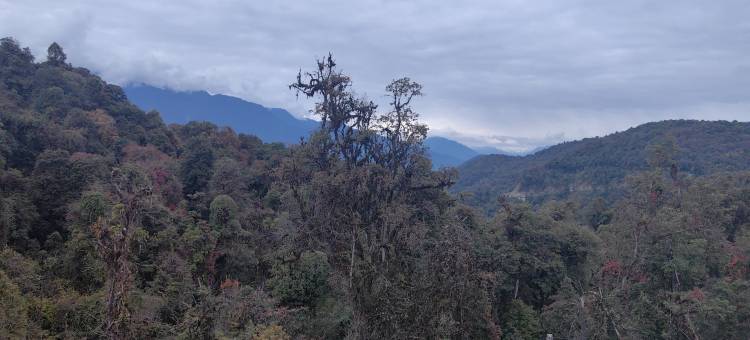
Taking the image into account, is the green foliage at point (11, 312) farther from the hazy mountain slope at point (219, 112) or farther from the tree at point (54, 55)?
the hazy mountain slope at point (219, 112)

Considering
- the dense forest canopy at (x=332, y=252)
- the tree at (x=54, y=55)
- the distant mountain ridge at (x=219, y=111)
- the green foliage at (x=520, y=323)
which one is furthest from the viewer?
the distant mountain ridge at (x=219, y=111)

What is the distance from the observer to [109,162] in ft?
68.9

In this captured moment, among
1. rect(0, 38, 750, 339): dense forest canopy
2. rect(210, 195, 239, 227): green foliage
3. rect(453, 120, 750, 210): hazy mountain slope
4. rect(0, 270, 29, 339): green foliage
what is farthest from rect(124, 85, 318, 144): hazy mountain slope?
rect(0, 270, 29, 339): green foliage

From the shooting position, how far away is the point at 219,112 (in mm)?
105188

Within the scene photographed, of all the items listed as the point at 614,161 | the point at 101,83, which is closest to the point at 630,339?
the point at 101,83

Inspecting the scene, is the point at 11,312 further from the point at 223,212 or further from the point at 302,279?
the point at 223,212

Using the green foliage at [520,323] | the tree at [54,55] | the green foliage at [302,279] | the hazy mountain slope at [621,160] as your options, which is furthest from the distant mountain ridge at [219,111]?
the green foliage at [302,279]

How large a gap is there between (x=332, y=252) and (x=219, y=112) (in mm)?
95773

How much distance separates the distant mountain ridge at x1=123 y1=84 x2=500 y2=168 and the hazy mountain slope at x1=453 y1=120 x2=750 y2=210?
16809 millimetres

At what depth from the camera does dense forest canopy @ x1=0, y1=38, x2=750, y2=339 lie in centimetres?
1230

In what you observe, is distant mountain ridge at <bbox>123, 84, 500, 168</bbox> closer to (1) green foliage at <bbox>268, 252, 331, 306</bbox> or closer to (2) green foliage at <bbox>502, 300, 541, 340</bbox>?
(2) green foliage at <bbox>502, 300, 541, 340</bbox>

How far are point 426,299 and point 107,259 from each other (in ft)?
26.0

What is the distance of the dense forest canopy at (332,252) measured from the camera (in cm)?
1230

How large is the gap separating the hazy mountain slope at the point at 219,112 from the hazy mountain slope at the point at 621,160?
36.5m
